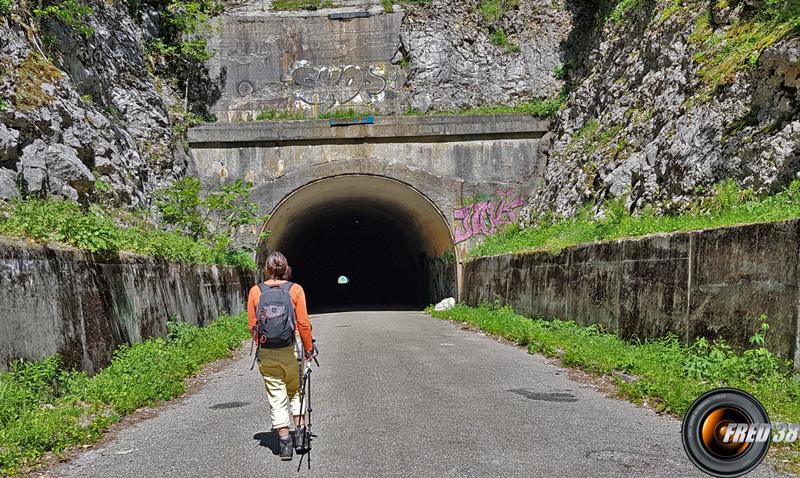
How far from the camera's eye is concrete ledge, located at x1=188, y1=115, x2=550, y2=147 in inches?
727

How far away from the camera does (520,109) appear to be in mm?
19438

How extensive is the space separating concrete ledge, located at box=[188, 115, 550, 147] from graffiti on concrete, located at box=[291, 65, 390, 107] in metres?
1.60

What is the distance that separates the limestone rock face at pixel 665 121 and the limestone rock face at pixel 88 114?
10.5 m

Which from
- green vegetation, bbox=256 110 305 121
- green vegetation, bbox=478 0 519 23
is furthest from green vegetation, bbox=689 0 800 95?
green vegetation, bbox=256 110 305 121

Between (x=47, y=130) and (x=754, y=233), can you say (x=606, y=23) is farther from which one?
(x=47, y=130)

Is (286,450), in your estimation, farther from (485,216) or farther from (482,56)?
(482,56)

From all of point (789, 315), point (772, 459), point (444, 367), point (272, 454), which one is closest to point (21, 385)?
point (272, 454)

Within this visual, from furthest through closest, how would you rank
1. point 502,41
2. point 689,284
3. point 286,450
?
point 502,41 → point 689,284 → point 286,450

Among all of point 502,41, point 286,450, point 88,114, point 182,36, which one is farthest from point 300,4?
point 286,450

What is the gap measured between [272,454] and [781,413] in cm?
392

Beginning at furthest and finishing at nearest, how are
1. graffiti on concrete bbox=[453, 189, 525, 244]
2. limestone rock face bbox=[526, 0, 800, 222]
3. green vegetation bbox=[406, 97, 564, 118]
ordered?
Answer: 1. green vegetation bbox=[406, 97, 564, 118]
2. graffiti on concrete bbox=[453, 189, 525, 244]
3. limestone rock face bbox=[526, 0, 800, 222]

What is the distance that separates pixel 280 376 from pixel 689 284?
4.89 meters

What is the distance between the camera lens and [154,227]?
14406mm

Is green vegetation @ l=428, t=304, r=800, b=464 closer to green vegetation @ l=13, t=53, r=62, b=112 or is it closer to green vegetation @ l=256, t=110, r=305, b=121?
green vegetation @ l=13, t=53, r=62, b=112
